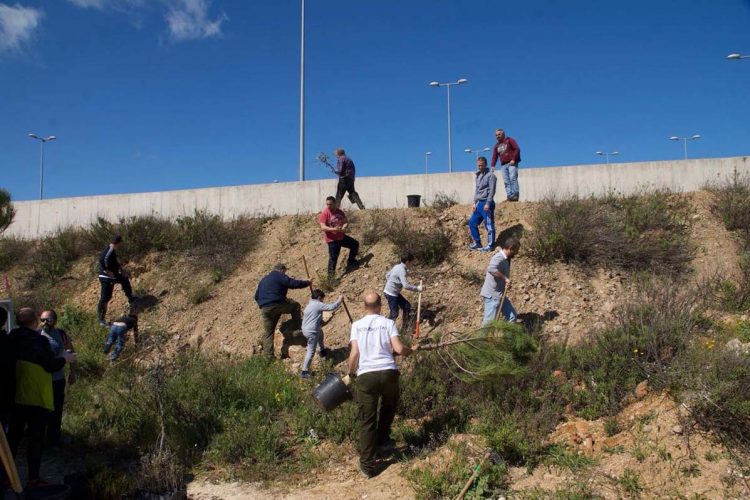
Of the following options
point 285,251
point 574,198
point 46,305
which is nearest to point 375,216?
point 285,251

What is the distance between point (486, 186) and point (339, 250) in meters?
2.85

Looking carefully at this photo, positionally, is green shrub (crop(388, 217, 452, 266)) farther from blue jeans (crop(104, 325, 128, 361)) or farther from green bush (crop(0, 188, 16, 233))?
green bush (crop(0, 188, 16, 233))

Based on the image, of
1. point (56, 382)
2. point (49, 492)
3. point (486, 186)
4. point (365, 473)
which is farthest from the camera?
point (486, 186)

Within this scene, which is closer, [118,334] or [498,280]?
[498,280]

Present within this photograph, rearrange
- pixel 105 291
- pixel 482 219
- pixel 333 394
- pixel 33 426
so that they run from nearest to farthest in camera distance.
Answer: pixel 33 426
pixel 333 394
pixel 482 219
pixel 105 291

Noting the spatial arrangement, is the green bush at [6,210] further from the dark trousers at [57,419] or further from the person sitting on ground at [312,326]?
the person sitting on ground at [312,326]

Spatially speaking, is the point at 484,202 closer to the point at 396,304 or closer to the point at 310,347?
the point at 396,304

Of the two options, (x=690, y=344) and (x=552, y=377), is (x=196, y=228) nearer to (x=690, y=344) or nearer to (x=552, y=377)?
(x=552, y=377)

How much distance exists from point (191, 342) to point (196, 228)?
13.6 ft

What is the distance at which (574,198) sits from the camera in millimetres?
11844

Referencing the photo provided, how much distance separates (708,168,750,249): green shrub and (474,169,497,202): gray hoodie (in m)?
4.64

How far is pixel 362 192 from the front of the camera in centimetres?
1549

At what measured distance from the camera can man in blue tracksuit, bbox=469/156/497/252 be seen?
10.2 meters

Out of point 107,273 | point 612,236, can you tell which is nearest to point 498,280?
point 612,236
